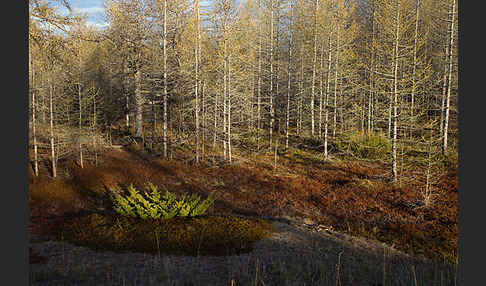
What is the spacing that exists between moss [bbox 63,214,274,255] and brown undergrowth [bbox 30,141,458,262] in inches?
87.4

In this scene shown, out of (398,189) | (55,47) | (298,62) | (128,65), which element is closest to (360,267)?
(398,189)

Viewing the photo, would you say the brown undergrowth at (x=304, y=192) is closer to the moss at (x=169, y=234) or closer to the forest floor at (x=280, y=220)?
the forest floor at (x=280, y=220)

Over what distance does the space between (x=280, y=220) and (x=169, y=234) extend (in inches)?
144

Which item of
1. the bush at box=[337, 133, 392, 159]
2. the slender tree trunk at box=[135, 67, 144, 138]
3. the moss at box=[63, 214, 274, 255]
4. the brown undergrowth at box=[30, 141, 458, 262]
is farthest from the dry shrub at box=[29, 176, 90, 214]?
the bush at box=[337, 133, 392, 159]

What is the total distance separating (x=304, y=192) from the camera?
38.0 feet

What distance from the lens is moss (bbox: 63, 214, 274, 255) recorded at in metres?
5.82

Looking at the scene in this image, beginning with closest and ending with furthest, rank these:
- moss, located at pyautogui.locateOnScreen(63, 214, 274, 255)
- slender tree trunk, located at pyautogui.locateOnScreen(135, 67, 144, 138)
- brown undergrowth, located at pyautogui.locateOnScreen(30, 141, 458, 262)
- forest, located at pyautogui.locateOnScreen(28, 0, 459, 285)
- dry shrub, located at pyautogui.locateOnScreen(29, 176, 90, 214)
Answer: moss, located at pyautogui.locateOnScreen(63, 214, 274, 255)
forest, located at pyautogui.locateOnScreen(28, 0, 459, 285)
brown undergrowth, located at pyautogui.locateOnScreen(30, 141, 458, 262)
dry shrub, located at pyautogui.locateOnScreen(29, 176, 90, 214)
slender tree trunk, located at pyautogui.locateOnScreen(135, 67, 144, 138)

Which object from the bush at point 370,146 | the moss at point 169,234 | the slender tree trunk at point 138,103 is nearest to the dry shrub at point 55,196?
the moss at point 169,234

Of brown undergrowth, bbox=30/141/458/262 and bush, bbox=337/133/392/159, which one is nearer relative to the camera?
brown undergrowth, bbox=30/141/458/262

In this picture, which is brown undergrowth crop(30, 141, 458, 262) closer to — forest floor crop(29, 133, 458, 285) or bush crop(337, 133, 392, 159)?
forest floor crop(29, 133, 458, 285)

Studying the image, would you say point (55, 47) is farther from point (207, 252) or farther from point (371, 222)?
point (371, 222)

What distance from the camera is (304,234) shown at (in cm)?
720

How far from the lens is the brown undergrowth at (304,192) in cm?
834

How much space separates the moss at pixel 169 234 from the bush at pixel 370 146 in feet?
37.0
